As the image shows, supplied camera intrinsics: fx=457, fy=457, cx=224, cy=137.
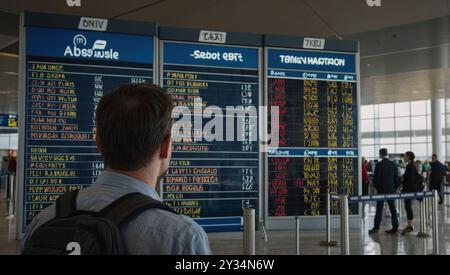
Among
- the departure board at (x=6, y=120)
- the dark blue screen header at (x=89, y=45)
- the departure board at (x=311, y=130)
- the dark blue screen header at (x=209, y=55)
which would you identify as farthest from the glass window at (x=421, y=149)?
the dark blue screen header at (x=89, y=45)

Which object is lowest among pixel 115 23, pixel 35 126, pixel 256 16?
pixel 35 126

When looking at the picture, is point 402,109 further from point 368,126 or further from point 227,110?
point 227,110

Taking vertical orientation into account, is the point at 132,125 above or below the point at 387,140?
below

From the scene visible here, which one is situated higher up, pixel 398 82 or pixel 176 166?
pixel 398 82

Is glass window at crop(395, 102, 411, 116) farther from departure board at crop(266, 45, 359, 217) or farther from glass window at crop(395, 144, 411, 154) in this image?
departure board at crop(266, 45, 359, 217)

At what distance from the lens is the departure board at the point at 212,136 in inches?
255

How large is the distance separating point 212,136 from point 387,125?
1306 inches

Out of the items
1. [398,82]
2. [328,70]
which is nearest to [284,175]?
[328,70]

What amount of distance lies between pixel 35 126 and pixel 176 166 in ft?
6.39

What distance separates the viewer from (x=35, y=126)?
605 cm

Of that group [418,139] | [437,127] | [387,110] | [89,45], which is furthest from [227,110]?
[387,110]

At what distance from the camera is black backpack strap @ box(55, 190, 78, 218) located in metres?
1.17

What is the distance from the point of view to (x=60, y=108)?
6125 mm

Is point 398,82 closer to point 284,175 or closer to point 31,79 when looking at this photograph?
point 284,175
